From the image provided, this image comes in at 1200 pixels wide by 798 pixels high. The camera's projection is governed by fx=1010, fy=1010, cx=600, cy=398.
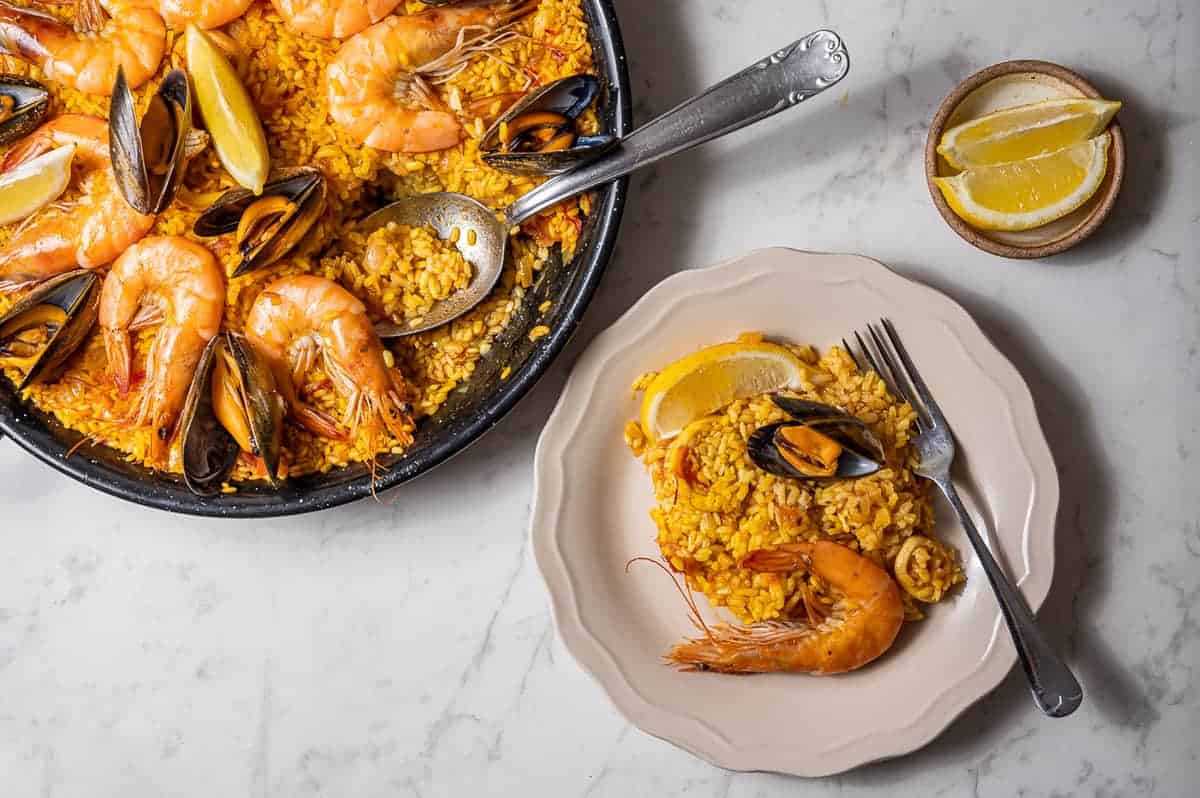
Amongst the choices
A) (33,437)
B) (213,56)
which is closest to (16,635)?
(33,437)

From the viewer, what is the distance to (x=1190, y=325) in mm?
2303

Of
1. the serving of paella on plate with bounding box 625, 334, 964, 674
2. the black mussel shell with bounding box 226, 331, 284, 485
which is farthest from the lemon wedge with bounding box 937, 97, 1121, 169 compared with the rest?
the black mussel shell with bounding box 226, 331, 284, 485

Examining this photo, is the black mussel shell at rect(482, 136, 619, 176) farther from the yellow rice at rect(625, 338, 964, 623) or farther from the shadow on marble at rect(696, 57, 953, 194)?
the yellow rice at rect(625, 338, 964, 623)

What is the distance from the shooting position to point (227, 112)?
1985 mm

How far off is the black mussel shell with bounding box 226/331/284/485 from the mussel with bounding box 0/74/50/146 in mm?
627

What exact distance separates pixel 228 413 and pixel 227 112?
0.60 meters

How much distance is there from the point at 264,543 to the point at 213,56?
44.0 inches

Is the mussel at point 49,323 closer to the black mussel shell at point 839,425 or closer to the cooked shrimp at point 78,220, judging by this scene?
the cooked shrimp at point 78,220

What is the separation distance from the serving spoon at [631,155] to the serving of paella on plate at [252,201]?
0.04 m

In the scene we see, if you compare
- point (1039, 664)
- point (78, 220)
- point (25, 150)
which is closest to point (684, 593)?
point (1039, 664)

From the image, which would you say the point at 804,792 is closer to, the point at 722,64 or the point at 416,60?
the point at 722,64

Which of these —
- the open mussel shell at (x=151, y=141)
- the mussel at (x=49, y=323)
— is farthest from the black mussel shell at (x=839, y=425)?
the mussel at (x=49, y=323)

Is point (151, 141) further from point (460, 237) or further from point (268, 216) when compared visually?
point (460, 237)

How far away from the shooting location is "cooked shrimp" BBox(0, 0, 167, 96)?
2.04 meters
